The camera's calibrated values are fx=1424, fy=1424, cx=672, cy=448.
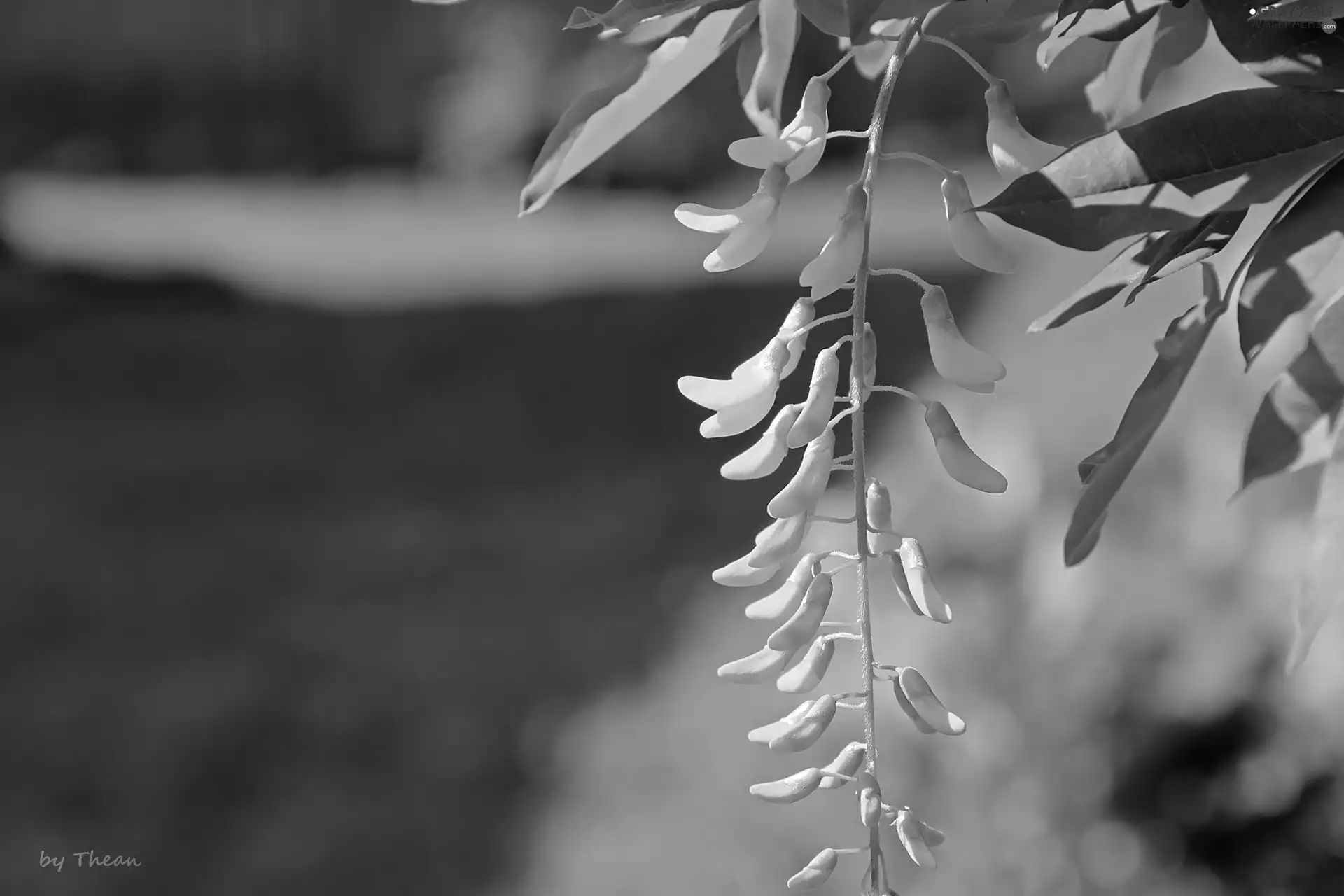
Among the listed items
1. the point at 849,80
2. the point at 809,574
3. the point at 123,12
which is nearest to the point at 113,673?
the point at 809,574

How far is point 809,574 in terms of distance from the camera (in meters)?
0.52

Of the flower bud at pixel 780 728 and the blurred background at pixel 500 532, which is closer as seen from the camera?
the flower bud at pixel 780 728

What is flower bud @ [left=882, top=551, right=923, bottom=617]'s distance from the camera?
51 centimetres

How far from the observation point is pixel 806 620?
514 millimetres

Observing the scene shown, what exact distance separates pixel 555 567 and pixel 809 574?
9.91 ft

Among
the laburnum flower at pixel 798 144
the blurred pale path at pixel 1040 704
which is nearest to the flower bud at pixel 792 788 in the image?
the laburnum flower at pixel 798 144

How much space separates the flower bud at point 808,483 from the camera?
1.59 feet

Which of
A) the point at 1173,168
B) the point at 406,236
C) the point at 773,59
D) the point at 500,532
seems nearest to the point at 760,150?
the point at 773,59

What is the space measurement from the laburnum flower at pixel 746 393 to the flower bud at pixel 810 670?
3.8 inches

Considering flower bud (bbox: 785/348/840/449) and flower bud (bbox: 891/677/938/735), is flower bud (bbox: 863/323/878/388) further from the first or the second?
flower bud (bbox: 891/677/938/735)

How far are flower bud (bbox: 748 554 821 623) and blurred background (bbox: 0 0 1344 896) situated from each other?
0.18m

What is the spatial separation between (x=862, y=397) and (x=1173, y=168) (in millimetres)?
123

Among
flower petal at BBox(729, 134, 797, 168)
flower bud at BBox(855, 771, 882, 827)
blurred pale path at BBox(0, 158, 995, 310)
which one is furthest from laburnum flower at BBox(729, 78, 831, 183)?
blurred pale path at BBox(0, 158, 995, 310)

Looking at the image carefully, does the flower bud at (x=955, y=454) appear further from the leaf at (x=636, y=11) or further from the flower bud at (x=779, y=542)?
the leaf at (x=636, y=11)
